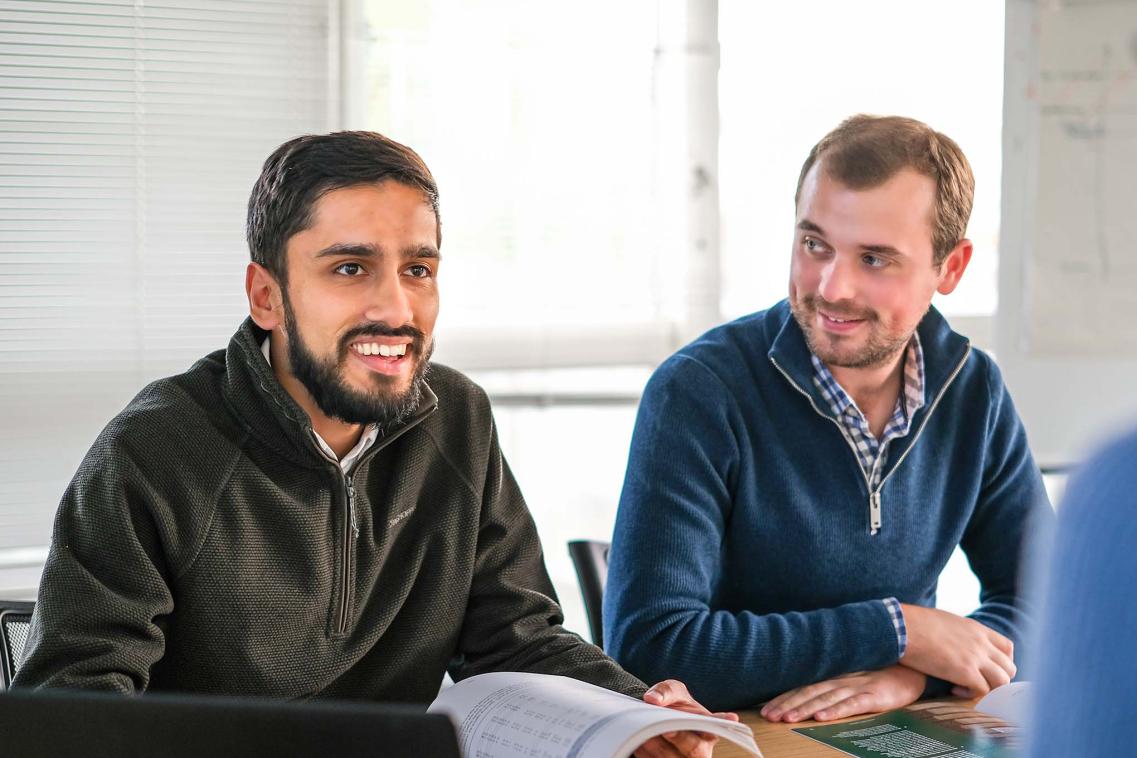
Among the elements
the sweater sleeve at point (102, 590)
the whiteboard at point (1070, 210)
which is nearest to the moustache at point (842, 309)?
the sweater sleeve at point (102, 590)

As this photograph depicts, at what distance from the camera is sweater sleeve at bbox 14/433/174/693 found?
4.08ft

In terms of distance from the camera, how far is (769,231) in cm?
306

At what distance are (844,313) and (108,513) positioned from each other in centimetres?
103

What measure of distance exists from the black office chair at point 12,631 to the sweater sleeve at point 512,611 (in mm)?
529

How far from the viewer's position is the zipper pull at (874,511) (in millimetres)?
1773

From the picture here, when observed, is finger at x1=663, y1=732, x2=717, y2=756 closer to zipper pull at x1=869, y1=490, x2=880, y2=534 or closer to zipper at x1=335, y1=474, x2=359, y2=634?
zipper at x1=335, y1=474, x2=359, y2=634

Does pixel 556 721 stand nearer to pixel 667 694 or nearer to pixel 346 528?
pixel 667 694

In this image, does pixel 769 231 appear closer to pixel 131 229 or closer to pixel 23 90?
pixel 131 229

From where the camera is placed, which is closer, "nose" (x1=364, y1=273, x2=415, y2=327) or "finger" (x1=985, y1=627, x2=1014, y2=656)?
"nose" (x1=364, y1=273, x2=415, y2=327)

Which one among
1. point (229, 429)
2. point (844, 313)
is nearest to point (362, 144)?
point (229, 429)

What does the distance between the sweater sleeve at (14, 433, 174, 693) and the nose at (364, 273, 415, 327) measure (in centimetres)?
33

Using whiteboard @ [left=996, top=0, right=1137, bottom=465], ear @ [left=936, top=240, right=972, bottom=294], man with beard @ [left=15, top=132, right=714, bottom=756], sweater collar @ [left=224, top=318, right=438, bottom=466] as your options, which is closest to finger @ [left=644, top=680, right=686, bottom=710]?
man with beard @ [left=15, top=132, right=714, bottom=756]

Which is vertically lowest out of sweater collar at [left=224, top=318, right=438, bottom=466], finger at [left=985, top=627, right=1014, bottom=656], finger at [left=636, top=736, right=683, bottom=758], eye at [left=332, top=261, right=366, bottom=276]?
finger at [left=985, top=627, right=1014, bottom=656]

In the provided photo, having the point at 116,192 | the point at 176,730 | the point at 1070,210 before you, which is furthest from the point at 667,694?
the point at 1070,210
